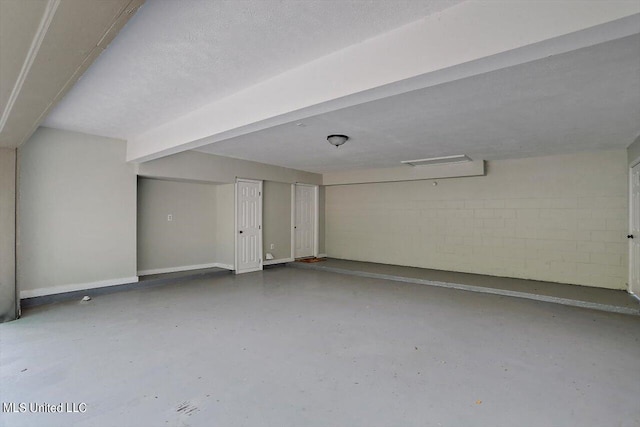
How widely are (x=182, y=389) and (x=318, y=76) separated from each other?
2607mm

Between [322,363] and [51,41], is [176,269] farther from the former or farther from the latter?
[51,41]

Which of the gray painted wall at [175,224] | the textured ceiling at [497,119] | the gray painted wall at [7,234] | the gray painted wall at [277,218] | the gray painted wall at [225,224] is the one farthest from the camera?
the gray painted wall at [277,218]

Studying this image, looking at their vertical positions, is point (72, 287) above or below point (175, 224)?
below

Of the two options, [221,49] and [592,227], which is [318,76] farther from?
[592,227]

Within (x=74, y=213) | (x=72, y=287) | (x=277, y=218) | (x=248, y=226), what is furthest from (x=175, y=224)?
(x=277, y=218)

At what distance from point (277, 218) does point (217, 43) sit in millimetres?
5630

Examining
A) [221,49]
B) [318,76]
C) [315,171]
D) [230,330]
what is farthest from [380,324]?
[315,171]

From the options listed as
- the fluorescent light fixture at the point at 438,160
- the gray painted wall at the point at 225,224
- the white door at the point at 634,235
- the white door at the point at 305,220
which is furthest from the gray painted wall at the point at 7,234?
the white door at the point at 634,235

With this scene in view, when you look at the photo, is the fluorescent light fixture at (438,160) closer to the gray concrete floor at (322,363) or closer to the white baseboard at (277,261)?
the gray concrete floor at (322,363)

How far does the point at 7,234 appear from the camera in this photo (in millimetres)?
3688

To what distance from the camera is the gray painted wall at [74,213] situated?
433 cm

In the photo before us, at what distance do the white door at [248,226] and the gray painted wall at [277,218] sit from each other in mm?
216

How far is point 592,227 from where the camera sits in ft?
17.5

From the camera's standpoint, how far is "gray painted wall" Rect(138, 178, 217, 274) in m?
6.11
